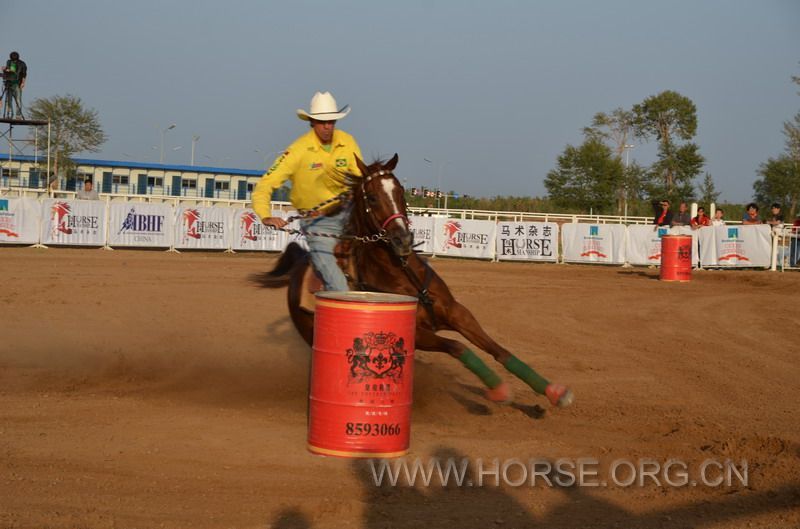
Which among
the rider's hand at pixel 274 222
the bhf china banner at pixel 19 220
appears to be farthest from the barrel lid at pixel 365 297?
the bhf china banner at pixel 19 220

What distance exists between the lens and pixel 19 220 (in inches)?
1011

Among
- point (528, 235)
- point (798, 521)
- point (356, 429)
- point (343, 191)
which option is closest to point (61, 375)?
point (343, 191)

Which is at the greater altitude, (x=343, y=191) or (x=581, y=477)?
(x=343, y=191)

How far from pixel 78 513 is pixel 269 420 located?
9.53 feet

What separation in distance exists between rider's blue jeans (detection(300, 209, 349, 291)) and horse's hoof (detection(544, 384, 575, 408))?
182 cm

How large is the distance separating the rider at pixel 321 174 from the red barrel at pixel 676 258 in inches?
624

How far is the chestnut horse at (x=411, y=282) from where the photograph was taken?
7.58 metres

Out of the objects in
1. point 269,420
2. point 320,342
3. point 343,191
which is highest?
point 343,191

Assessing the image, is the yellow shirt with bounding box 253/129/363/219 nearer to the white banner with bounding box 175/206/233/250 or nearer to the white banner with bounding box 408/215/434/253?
the white banner with bounding box 175/206/233/250

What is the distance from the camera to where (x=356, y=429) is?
6508 mm

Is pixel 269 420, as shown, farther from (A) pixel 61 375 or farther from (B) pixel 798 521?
(B) pixel 798 521

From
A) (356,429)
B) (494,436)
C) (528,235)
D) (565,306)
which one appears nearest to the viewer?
(356,429)

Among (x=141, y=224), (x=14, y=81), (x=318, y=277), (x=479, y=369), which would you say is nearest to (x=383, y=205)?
(x=318, y=277)

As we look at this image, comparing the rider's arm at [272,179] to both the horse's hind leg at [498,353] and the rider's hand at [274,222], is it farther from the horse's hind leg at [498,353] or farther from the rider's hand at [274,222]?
the horse's hind leg at [498,353]
